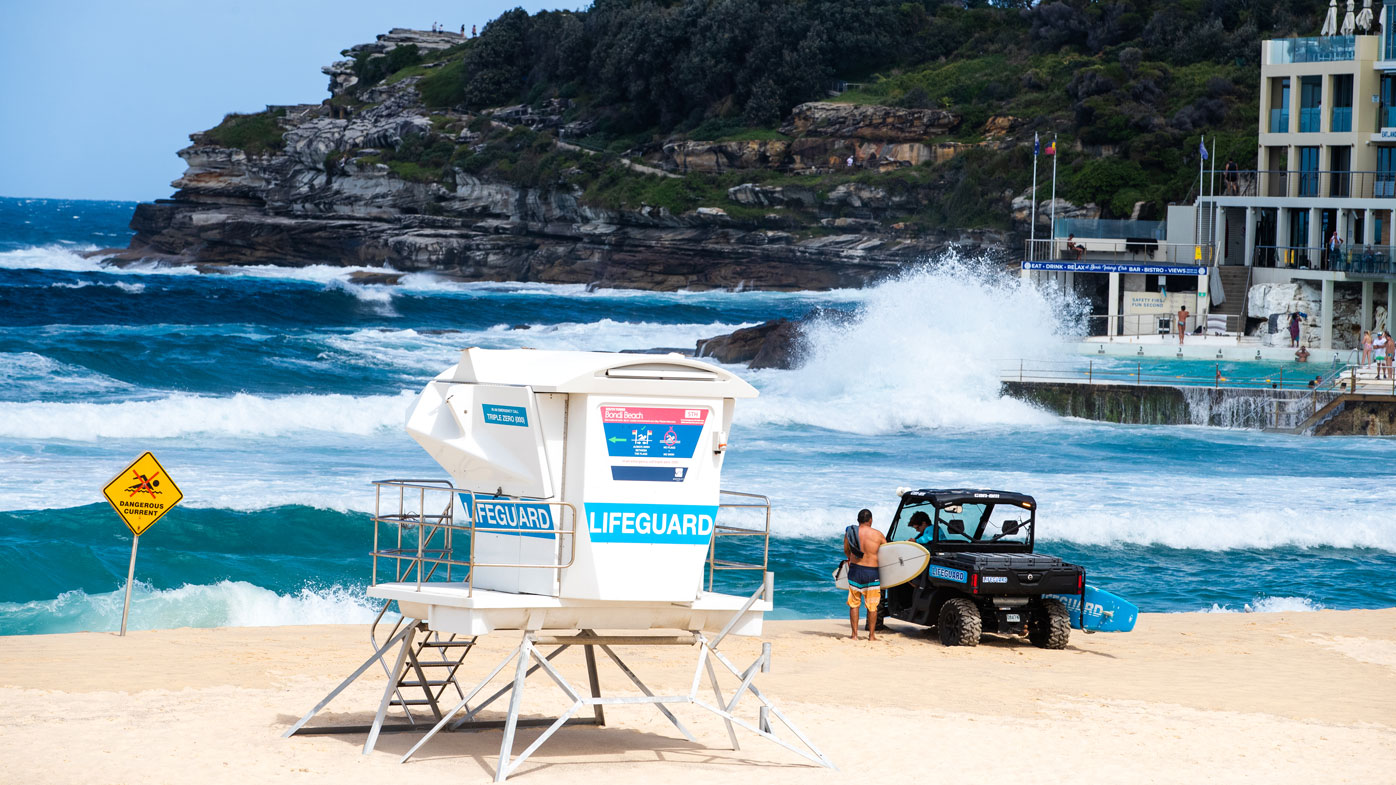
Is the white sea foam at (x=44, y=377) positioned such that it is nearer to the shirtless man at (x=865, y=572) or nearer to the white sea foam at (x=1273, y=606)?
the shirtless man at (x=865, y=572)

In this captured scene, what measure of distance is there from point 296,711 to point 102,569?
8737 millimetres

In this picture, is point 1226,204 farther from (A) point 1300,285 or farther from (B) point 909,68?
(B) point 909,68

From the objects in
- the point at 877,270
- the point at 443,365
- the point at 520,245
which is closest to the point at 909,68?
the point at 877,270

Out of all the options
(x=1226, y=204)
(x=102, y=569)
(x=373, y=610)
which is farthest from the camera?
(x=1226, y=204)

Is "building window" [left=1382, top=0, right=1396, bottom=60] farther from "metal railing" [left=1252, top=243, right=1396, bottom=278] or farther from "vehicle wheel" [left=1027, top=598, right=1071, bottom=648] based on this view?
"vehicle wheel" [left=1027, top=598, right=1071, bottom=648]

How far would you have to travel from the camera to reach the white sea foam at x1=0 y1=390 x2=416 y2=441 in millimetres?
28984

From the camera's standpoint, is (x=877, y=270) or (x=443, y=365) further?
(x=877, y=270)

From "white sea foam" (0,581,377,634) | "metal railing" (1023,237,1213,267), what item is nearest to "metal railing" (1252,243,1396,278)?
"metal railing" (1023,237,1213,267)

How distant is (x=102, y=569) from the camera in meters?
18.0

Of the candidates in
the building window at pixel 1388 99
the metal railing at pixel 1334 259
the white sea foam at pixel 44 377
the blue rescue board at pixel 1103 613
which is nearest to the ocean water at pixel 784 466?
the white sea foam at pixel 44 377

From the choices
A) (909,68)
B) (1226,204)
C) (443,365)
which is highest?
(909,68)

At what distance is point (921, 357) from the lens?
40219 millimetres

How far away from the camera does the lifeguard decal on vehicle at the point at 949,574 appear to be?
1410cm

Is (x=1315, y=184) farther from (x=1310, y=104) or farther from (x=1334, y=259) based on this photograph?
(x=1334, y=259)
